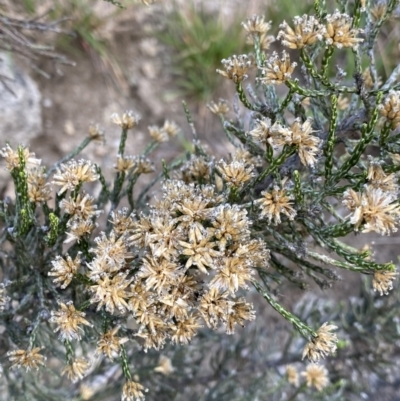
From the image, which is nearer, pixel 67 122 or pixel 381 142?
pixel 381 142

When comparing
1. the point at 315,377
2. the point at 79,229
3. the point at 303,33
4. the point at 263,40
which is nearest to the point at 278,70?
the point at 303,33

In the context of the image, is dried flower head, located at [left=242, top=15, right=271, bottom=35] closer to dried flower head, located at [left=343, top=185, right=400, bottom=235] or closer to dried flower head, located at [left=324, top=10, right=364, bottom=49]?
dried flower head, located at [left=324, top=10, right=364, bottom=49]

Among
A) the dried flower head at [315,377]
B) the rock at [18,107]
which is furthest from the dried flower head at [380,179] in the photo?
the rock at [18,107]

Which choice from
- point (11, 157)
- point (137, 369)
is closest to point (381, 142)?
point (11, 157)

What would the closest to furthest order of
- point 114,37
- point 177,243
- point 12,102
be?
point 177,243 → point 12,102 → point 114,37

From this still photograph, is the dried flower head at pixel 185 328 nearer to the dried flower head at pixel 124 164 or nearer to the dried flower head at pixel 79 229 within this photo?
the dried flower head at pixel 79 229

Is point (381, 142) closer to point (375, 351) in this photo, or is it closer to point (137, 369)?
point (137, 369)
